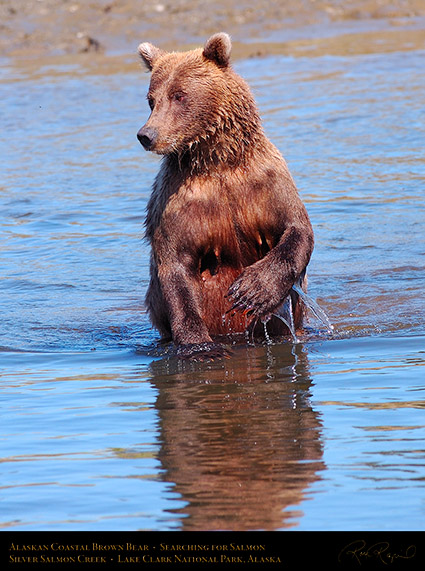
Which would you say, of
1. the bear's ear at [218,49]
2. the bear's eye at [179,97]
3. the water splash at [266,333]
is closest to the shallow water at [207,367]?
the water splash at [266,333]

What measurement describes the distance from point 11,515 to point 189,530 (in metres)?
0.73

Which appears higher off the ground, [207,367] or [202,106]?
[202,106]

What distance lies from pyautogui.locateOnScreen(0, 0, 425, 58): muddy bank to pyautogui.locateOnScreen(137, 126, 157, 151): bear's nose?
47.6 ft

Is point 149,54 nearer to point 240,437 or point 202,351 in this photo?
point 202,351

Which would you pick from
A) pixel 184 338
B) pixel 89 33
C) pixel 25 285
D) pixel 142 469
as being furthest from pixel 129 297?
pixel 89 33

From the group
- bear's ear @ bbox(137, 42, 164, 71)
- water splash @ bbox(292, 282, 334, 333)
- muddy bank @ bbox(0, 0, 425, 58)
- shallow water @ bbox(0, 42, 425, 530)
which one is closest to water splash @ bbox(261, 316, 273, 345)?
shallow water @ bbox(0, 42, 425, 530)

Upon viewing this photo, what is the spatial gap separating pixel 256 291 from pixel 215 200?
2.13 ft

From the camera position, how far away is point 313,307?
758cm

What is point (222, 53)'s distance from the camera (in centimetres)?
704

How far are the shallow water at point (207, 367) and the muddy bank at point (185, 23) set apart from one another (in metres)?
6.42

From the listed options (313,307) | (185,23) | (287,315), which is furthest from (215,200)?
(185,23)

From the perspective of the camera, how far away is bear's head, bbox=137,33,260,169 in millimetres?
6922

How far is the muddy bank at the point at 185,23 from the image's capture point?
2145cm
